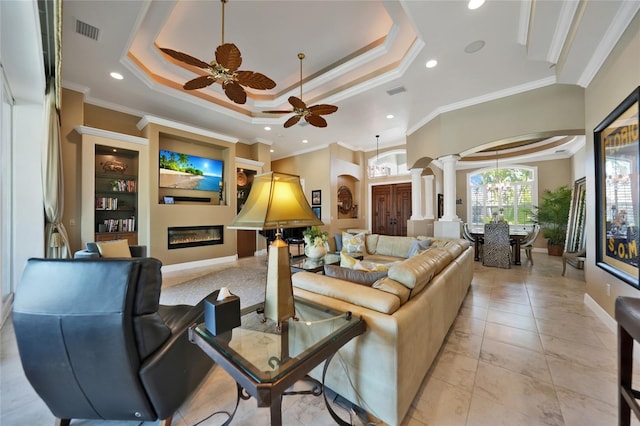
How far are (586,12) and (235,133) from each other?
619 cm

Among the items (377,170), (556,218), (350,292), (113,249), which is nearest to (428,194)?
(377,170)

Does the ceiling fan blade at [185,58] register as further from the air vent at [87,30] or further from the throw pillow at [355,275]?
the throw pillow at [355,275]

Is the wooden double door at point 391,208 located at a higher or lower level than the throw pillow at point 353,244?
higher

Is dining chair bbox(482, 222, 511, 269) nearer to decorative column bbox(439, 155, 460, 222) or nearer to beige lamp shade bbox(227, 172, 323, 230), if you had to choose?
decorative column bbox(439, 155, 460, 222)

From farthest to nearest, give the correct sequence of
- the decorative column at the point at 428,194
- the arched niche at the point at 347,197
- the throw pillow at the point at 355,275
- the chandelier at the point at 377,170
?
1. the chandelier at the point at 377,170
2. the arched niche at the point at 347,197
3. the decorative column at the point at 428,194
4. the throw pillow at the point at 355,275

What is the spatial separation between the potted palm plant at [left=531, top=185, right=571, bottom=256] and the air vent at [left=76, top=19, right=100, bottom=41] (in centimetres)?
950

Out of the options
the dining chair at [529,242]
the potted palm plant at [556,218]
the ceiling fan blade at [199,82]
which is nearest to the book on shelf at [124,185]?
the ceiling fan blade at [199,82]

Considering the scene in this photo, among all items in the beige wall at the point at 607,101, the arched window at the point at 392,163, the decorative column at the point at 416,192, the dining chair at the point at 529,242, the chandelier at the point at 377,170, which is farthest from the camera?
the chandelier at the point at 377,170

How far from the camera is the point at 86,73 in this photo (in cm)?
355

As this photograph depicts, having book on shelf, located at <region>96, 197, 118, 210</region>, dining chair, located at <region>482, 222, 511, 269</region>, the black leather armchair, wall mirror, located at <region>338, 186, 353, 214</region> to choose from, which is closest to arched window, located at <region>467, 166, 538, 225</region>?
dining chair, located at <region>482, 222, 511, 269</region>

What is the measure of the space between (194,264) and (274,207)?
197 inches

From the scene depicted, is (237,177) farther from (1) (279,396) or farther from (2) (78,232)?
(1) (279,396)

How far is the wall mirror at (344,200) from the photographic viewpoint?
26.1 feet

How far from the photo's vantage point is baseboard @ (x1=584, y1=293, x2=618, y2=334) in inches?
95.4
